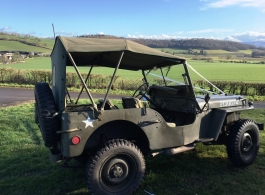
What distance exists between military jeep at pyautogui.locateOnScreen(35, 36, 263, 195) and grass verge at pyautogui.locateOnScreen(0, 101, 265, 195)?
33 cm

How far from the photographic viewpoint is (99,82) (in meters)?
19.6

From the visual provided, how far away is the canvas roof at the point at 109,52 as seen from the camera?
3.32m

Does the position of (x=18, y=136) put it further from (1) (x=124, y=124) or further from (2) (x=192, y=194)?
(2) (x=192, y=194)

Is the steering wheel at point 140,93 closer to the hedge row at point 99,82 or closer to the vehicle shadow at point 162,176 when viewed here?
the vehicle shadow at point 162,176

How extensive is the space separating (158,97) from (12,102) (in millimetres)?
10117

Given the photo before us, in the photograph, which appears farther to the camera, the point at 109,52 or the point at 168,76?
the point at 168,76

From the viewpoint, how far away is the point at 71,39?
3.48m

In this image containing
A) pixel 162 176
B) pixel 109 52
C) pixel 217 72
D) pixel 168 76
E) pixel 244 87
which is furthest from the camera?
pixel 217 72

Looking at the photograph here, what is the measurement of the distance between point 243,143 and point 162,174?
5.09 feet

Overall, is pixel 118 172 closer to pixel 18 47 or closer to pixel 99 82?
→ pixel 99 82

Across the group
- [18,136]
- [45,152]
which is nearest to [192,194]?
[45,152]

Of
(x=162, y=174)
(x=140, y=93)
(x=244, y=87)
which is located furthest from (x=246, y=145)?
(x=244, y=87)

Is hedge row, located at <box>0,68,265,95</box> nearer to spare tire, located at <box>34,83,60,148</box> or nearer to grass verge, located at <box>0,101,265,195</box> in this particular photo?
grass verge, located at <box>0,101,265,195</box>

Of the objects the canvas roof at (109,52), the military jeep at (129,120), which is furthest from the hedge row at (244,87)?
the canvas roof at (109,52)
